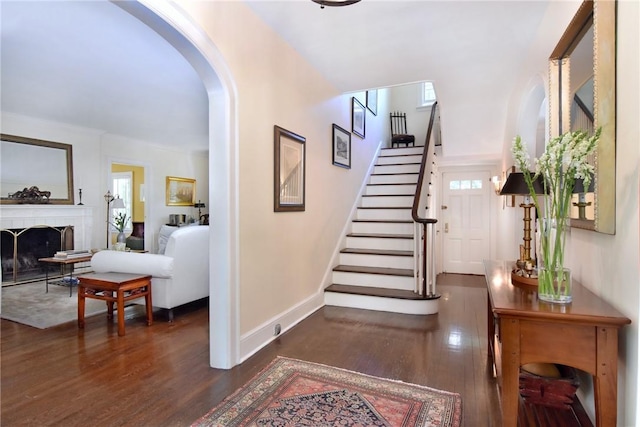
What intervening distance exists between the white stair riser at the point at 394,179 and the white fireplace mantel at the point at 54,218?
526cm

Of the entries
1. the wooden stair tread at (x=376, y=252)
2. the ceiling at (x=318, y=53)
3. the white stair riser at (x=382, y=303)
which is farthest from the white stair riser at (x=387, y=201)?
the white stair riser at (x=382, y=303)

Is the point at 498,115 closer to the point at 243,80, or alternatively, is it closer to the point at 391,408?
the point at 243,80

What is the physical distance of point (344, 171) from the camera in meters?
4.88

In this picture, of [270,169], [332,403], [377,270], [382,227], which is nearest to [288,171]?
[270,169]

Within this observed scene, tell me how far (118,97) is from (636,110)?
5.45 meters

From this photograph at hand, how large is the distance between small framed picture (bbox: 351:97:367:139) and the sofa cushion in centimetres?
326

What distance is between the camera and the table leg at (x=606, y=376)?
134 cm

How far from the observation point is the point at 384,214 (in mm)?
5348

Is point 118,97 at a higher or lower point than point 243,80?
higher

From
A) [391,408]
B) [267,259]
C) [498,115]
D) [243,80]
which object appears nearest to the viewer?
[391,408]

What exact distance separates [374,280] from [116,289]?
278 centimetres

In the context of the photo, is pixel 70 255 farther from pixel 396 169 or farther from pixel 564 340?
pixel 564 340

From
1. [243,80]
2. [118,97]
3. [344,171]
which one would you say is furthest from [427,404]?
[118,97]

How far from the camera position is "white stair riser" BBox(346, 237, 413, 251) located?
4.61 meters
